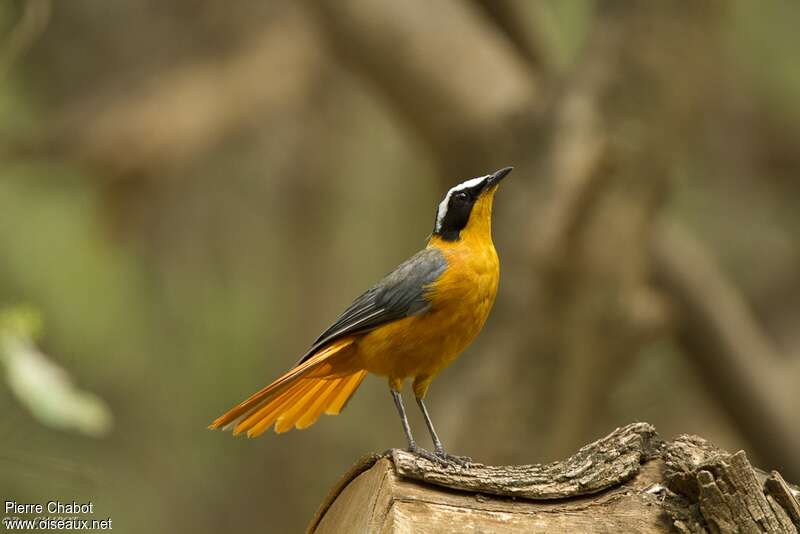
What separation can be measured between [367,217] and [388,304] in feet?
22.7

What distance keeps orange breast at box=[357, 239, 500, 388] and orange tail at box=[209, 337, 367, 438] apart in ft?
0.47

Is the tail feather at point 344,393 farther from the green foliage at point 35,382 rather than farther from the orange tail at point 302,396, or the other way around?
the green foliage at point 35,382

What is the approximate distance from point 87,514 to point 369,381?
4077 millimetres

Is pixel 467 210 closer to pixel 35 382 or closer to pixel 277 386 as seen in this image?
pixel 277 386

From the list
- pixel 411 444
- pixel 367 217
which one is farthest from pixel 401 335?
pixel 367 217

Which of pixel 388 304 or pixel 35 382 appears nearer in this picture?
pixel 388 304

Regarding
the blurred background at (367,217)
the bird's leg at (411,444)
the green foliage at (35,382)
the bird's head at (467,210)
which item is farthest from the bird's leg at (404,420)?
the blurred background at (367,217)

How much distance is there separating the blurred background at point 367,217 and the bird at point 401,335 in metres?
1.85

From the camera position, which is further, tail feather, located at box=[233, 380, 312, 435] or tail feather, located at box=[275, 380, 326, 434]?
tail feather, located at box=[275, 380, 326, 434]

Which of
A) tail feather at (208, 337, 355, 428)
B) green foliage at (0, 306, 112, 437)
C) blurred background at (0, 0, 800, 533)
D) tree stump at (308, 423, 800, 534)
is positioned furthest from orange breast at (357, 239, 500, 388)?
blurred background at (0, 0, 800, 533)

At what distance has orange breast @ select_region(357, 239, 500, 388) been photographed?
4.32 metres

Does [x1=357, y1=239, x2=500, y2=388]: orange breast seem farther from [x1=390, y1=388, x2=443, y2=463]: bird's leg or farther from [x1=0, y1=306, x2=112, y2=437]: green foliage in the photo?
[x1=0, y1=306, x2=112, y2=437]: green foliage

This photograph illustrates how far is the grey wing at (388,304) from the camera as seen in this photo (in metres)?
4.34

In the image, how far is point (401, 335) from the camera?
14.1ft
